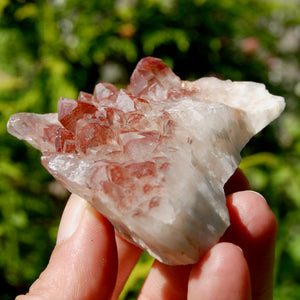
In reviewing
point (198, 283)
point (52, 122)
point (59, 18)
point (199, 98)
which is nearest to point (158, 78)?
point (199, 98)

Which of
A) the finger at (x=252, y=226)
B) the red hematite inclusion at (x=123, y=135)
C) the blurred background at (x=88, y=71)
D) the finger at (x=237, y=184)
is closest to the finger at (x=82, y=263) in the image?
the red hematite inclusion at (x=123, y=135)

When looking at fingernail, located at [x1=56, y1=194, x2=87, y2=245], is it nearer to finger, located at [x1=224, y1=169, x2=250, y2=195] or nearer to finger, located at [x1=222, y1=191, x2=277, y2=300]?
finger, located at [x1=222, y1=191, x2=277, y2=300]

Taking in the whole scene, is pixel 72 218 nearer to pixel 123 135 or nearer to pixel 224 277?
pixel 123 135

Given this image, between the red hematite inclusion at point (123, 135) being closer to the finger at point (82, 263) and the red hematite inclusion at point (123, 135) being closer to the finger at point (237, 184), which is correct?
the finger at point (82, 263)

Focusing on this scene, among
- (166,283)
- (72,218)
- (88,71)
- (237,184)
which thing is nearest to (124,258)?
(166,283)

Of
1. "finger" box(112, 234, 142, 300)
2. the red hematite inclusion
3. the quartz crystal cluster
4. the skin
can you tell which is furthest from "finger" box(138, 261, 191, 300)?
the red hematite inclusion

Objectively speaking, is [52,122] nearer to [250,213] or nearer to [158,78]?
[158,78]
